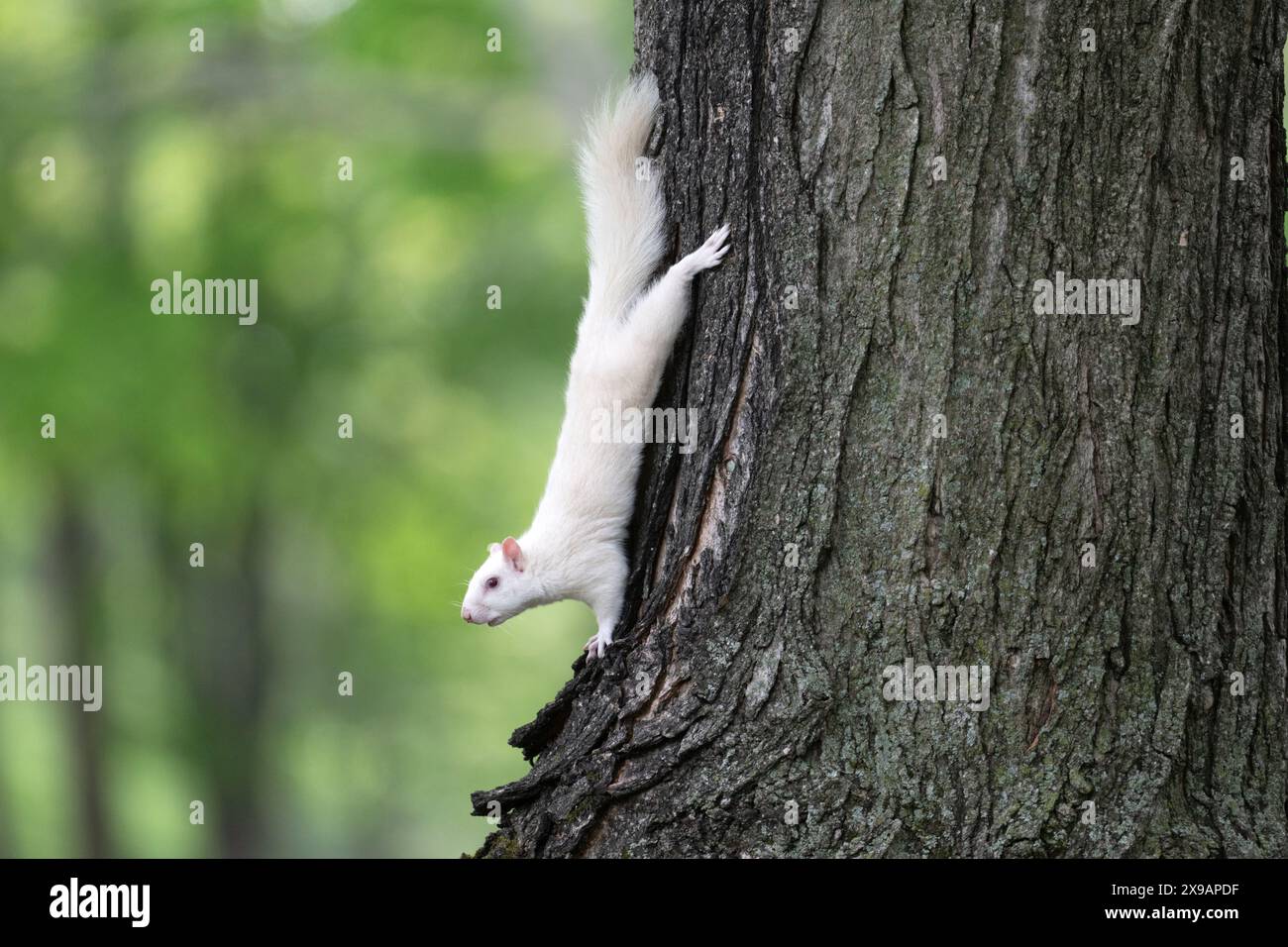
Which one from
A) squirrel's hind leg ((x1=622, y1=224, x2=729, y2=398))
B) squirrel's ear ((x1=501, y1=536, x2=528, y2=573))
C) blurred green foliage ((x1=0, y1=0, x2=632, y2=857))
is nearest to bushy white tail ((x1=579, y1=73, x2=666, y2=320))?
squirrel's hind leg ((x1=622, y1=224, x2=729, y2=398))

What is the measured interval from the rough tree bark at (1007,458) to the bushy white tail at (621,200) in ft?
2.06

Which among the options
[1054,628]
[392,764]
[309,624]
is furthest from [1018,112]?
[392,764]

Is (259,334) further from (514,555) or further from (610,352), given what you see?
(610,352)

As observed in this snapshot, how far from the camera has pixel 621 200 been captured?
3861 millimetres

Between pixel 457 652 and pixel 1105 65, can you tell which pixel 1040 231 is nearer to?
pixel 1105 65

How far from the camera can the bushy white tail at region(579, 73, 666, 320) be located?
3.61 metres

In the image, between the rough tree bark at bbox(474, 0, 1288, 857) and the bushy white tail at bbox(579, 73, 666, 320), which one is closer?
the rough tree bark at bbox(474, 0, 1288, 857)

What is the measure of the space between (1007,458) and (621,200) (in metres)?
1.64

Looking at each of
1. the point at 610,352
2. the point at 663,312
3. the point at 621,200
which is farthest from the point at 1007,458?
the point at 621,200

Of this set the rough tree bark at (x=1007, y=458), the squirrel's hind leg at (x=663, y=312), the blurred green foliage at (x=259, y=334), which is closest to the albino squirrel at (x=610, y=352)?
the squirrel's hind leg at (x=663, y=312)

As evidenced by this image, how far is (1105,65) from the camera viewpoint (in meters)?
2.81

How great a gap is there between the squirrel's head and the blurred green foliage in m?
Result: 4.89

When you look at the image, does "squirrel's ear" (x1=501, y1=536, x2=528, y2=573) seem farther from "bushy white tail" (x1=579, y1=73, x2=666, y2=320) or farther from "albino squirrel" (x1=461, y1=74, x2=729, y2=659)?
"bushy white tail" (x1=579, y1=73, x2=666, y2=320)

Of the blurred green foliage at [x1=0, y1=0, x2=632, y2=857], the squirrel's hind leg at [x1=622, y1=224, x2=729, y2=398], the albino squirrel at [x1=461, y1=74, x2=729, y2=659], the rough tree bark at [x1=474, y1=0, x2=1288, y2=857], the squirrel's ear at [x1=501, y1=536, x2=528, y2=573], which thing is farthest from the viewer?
the blurred green foliage at [x1=0, y1=0, x2=632, y2=857]
